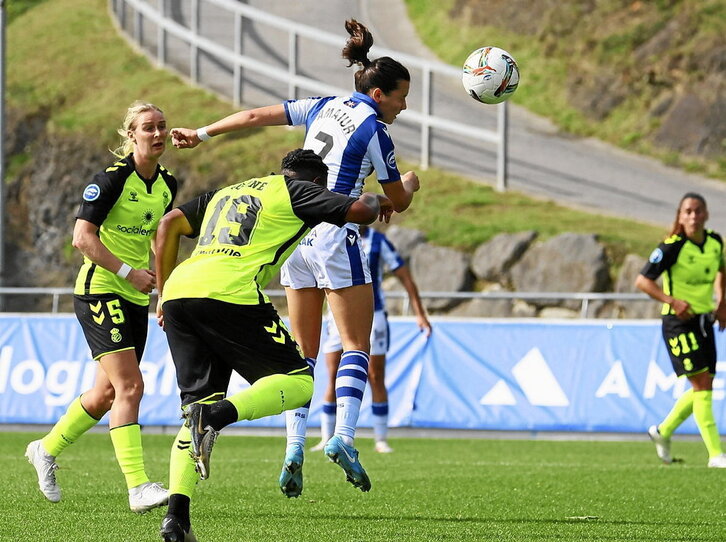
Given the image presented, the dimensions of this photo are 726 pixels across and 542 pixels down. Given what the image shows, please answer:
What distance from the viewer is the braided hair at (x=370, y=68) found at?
7.84 m

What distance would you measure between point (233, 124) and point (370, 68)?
0.91 m

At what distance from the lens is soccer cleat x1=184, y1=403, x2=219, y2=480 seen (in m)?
5.84

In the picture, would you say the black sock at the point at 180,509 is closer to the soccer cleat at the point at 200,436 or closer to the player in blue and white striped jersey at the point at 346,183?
the soccer cleat at the point at 200,436

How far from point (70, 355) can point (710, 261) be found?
307 inches

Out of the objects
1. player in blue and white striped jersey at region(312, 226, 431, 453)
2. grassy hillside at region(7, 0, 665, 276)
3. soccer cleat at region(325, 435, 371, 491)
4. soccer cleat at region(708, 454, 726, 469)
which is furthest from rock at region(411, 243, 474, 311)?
soccer cleat at region(325, 435, 371, 491)

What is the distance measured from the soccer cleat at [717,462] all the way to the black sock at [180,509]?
6368mm

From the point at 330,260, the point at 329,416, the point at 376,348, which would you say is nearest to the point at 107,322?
the point at 330,260

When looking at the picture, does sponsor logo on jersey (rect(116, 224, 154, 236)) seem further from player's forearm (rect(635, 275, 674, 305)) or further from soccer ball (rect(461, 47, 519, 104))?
player's forearm (rect(635, 275, 674, 305))

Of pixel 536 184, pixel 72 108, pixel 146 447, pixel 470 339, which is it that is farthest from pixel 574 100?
pixel 146 447

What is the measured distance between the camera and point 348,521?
743 centimetres

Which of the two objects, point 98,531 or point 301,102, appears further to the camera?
point 301,102

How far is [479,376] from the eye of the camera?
14.9 metres

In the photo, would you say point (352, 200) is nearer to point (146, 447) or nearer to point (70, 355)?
point (146, 447)

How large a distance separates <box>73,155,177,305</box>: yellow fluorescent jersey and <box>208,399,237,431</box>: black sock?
205cm
